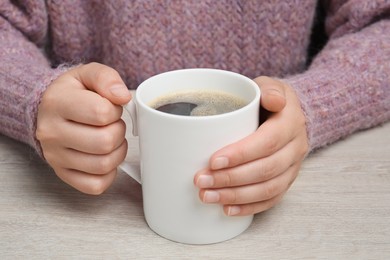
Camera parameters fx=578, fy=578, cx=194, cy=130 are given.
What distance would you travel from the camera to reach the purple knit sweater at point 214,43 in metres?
0.76

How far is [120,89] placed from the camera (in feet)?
1.81

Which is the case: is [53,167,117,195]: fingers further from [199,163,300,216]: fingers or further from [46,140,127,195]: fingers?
[199,163,300,216]: fingers

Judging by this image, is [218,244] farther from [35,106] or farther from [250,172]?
[35,106]

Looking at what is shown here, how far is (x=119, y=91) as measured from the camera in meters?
0.55

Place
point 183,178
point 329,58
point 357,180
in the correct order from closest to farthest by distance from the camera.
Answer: point 183,178
point 357,180
point 329,58

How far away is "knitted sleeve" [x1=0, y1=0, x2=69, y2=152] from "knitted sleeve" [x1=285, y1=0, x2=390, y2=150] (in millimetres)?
311

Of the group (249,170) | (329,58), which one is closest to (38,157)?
(249,170)

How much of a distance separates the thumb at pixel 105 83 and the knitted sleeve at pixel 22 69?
84 mm

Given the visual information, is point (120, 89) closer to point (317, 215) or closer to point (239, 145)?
point (239, 145)

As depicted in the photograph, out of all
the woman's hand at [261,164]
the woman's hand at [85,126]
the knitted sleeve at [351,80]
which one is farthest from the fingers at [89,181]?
the knitted sleeve at [351,80]

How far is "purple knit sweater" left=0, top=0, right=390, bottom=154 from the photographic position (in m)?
0.76

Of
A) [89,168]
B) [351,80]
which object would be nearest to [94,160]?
[89,168]

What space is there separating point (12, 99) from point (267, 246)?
377 mm

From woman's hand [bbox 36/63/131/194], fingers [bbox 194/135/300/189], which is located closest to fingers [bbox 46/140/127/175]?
woman's hand [bbox 36/63/131/194]
